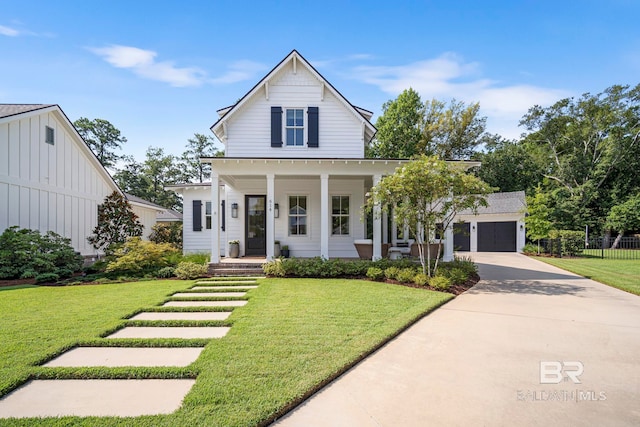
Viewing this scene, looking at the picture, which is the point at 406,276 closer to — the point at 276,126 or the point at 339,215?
the point at 339,215

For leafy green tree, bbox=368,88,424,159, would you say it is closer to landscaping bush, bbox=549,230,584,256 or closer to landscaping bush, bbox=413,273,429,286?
landscaping bush, bbox=549,230,584,256

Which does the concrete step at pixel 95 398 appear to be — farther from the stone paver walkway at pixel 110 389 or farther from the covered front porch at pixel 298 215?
the covered front porch at pixel 298 215

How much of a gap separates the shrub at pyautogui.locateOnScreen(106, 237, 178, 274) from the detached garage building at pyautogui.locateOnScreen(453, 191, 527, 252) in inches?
700

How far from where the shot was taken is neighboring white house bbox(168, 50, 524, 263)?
10.7 meters

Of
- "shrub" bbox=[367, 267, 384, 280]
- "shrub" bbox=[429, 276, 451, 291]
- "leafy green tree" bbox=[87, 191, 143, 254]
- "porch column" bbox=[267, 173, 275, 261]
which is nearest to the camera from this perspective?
"shrub" bbox=[429, 276, 451, 291]

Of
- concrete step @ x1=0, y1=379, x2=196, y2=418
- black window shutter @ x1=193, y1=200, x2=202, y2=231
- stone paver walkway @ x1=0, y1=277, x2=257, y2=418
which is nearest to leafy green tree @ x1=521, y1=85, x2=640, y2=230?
black window shutter @ x1=193, y1=200, x2=202, y2=231

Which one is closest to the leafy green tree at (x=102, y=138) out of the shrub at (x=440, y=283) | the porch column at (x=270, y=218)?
the porch column at (x=270, y=218)

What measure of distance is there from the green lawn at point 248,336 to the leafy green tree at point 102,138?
32.4m

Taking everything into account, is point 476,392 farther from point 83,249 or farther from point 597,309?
point 83,249

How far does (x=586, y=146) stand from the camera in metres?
27.0

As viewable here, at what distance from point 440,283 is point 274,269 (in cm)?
486

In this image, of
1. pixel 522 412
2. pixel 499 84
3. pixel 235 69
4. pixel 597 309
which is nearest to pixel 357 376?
pixel 522 412

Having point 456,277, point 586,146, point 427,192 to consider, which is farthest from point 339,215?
point 586,146

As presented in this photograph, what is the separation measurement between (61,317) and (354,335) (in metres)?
4.96
